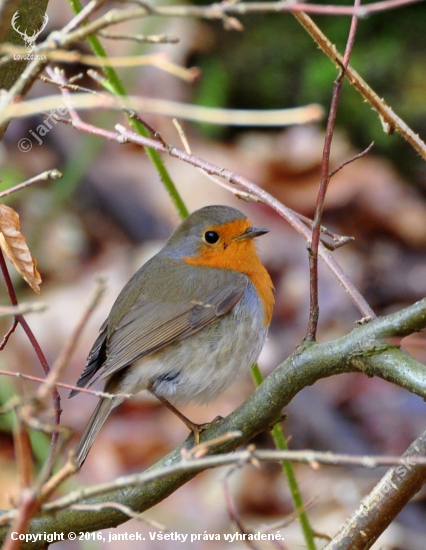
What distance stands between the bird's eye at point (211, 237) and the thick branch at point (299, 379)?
45.1 inches

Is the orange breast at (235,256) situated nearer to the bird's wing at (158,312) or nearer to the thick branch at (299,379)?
the bird's wing at (158,312)

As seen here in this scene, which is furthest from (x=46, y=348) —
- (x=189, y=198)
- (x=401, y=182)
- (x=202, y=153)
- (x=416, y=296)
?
(x=401, y=182)

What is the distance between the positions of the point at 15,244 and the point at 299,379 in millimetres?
764

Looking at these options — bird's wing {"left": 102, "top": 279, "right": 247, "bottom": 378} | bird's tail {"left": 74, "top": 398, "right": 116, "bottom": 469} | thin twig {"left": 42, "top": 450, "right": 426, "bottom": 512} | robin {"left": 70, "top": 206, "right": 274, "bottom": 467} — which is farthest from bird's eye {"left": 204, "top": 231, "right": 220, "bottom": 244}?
thin twig {"left": 42, "top": 450, "right": 426, "bottom": 512}

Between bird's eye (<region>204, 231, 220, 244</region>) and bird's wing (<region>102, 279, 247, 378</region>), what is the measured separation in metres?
0.23

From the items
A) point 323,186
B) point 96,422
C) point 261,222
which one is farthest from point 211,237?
point 261,222

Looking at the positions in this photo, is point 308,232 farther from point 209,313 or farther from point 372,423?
point 372,423

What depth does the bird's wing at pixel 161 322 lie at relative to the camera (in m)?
2.89

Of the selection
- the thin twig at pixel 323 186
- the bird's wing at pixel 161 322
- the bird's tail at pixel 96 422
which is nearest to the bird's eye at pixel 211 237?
the bird's wing at pixel 161 322

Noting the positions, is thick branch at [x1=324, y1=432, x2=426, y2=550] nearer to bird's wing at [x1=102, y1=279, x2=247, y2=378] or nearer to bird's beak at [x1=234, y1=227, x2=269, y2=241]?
bird's wing at [x1=102, y1=279, x2=247, y2=378]

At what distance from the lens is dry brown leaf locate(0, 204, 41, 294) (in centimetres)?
189

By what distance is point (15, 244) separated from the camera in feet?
6.29

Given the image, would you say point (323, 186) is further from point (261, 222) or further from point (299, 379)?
point (261, 222)

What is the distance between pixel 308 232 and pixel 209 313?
3.13 ft
